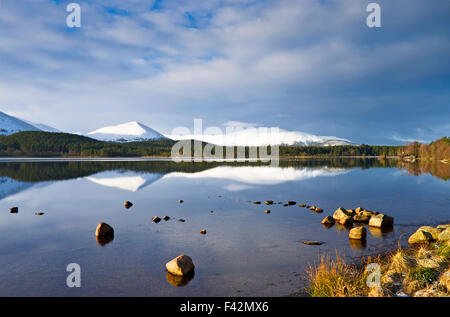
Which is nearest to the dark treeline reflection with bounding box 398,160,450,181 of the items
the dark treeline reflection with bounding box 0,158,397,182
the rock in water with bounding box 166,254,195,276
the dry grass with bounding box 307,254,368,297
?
the dark treeline reflection with bounding box 0,158,397,182

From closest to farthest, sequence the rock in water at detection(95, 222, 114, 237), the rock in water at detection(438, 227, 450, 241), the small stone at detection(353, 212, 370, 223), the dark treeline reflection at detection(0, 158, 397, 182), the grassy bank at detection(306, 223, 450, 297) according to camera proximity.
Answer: the grassy bank at detection(306, 223, 450, 297) → the rock in water at detection(438, 227, 450, 241) → the rock in water at detection(95, 222, 114, 237) → the small stone at detection(353, 212, 370, 223) → the dark treeline reflection at detection(0, 158, 397, 182)

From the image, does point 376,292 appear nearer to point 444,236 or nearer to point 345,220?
point 444,236

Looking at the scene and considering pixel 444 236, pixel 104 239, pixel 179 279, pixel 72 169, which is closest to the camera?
pixel 179 279

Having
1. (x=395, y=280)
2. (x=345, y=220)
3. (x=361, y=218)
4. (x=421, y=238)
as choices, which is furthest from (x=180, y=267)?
(x=361, y=218)

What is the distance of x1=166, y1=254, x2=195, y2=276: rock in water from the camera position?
15.6m

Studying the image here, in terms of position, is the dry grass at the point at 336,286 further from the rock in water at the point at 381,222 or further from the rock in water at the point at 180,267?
the rock in water at the point at 381,222

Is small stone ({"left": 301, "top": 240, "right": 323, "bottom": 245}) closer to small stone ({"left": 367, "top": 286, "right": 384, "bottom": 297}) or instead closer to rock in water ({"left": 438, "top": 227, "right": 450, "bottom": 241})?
rock in water ({"left": 438, "top": 227, "right": 450, "bottom": 241})

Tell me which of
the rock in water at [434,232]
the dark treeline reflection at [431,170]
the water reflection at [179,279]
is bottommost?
the water reflection at [179,279]

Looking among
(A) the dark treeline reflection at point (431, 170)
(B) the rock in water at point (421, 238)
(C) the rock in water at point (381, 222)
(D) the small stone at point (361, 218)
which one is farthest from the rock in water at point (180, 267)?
(A) the dark treeline reflection at point (431, 170)

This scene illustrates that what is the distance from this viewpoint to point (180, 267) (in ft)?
51.4

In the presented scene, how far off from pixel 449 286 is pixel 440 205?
33.2m

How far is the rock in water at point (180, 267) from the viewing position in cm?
1565

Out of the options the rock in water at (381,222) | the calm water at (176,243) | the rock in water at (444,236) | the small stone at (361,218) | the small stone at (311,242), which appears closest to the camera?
the calm water at (176,243)
